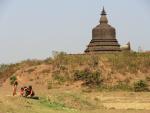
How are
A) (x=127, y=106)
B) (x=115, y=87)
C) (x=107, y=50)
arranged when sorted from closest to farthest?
(x=127, y=106) < (x=115, y=87) < (x=107, y=50)

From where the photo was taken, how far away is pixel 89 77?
3638 cm

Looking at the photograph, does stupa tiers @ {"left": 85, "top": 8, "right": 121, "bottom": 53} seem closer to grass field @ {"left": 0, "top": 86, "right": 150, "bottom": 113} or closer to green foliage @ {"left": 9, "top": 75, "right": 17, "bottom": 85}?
green foliage @ {"left": 9, "top": 75, "right": 17, "bottom": 85}

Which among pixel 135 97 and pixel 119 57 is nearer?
pixel 135 97

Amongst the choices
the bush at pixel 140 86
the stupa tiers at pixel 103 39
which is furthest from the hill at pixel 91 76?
the stupa tiers at pixel 103 39

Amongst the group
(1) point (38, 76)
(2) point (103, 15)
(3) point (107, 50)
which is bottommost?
(1) point (38, 76)

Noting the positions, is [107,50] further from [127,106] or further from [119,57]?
[127,106]

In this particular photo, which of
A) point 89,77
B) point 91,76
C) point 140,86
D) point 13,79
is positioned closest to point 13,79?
point 13,79

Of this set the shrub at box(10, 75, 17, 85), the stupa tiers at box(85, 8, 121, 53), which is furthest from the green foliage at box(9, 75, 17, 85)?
the stupa tiers at box(85, 8, 121, 53)

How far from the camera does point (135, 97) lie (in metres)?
30.5

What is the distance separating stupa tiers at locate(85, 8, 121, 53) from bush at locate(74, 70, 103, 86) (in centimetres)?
764

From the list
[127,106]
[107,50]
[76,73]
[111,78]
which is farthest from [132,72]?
[127,106]

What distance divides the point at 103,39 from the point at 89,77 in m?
10.3

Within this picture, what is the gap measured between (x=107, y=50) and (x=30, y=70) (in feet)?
27.9

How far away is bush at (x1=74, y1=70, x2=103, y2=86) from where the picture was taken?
3622 centimetres
